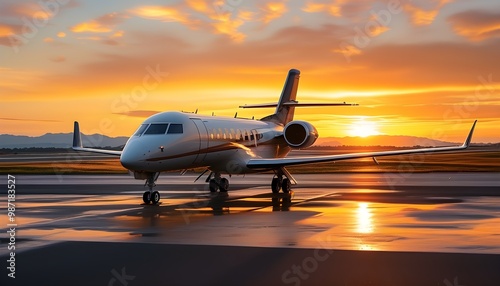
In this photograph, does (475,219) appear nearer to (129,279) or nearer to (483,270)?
(483,270)

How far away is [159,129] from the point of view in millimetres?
24234

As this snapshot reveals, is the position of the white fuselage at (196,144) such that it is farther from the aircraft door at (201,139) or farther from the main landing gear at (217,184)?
the main landing gear at (217,184)

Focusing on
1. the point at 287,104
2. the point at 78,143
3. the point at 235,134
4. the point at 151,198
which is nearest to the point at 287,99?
the point at 287,104

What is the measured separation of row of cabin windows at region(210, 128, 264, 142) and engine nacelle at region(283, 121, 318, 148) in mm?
1323

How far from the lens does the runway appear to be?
977 centimetres

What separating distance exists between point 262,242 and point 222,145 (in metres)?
15.1

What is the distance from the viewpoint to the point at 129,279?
9547 mm

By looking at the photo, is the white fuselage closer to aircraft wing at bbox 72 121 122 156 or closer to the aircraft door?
the aircraft door

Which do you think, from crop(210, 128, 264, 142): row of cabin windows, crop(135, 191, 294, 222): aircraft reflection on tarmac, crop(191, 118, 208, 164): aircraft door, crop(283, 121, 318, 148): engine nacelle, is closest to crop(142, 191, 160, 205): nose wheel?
crop(135, 191, 294, 222): aircraft reflection on tarmac

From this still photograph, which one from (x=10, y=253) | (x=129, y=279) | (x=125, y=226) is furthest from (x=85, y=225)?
(x=129, y=279)

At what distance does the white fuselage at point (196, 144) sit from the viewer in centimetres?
2288

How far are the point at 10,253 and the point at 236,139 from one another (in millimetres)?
18068

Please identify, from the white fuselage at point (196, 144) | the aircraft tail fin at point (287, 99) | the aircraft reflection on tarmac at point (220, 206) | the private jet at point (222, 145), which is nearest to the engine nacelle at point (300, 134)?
the private jet at point (222, 145)

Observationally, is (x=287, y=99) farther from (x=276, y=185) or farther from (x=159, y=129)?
(x=159, y=129)
